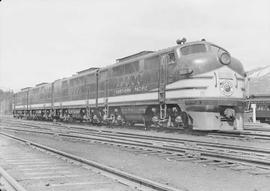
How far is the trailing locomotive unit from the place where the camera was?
55.7 feet

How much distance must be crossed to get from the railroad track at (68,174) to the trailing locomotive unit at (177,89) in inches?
293

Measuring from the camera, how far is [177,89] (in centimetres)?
1780

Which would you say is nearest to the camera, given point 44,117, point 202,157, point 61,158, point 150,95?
point 202,157

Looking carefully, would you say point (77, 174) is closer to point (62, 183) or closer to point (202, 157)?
point (62, 183)

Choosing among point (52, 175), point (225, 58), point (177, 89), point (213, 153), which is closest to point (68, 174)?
point (52, 175)

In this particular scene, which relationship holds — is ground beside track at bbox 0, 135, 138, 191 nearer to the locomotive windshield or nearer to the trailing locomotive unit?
the trailing locomotive unit

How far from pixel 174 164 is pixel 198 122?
25.0ft

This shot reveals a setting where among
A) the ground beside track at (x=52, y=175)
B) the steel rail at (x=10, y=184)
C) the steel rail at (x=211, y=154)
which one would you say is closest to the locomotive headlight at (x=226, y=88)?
the steel rail at (x=211, y=154)

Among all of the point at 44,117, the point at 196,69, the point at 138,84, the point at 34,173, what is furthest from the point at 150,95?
the point at 44,117

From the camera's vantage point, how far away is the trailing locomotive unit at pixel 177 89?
1697 centimetres

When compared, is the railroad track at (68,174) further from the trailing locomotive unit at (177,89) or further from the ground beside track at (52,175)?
the trailing locomotive unit at (177,89)

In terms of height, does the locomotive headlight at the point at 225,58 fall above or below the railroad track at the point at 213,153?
above

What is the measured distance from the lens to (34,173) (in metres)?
8.43

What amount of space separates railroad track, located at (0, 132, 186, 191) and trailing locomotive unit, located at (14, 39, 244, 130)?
7443 millimetres
